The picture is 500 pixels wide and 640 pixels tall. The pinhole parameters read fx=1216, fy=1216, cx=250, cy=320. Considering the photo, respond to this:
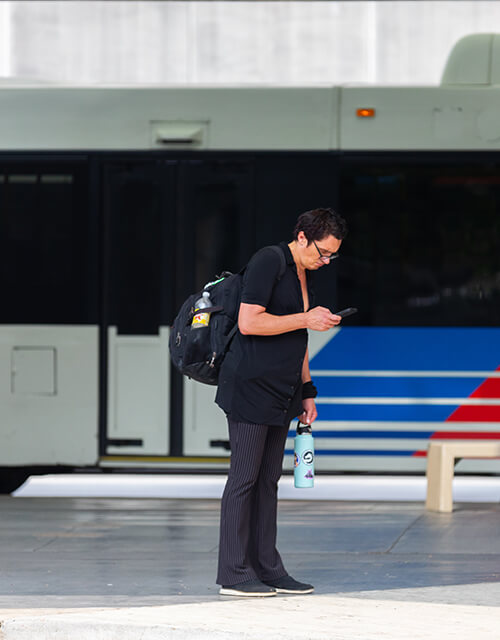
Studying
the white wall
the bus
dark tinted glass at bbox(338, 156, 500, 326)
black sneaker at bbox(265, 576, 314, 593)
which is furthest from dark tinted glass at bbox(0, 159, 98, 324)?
the white wall

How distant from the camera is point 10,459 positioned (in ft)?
32.1

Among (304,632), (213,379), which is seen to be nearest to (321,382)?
(213,379)

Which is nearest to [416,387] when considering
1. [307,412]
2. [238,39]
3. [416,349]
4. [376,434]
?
[416,349]

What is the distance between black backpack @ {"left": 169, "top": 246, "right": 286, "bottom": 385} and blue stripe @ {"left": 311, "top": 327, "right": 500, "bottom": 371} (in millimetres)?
3571

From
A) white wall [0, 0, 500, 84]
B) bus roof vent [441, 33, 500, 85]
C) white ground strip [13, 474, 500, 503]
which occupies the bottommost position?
white ground strip [13, 474, 500, 503]

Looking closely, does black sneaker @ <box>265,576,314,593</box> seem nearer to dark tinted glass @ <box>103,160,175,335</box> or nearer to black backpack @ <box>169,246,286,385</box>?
black backpack @ <box>169,246,286,385</box>

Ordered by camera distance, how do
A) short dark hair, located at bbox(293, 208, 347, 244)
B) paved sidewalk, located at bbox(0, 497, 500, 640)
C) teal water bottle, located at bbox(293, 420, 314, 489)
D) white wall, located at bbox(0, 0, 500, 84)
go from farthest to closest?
white wall, located at bbox(0, 0, 500, 84), teal water bottle, located at bbox(293, 420, 314, 489), short dark hair, located at bbox(293, 208, 347, 244), paved sidewalk, located at bbox(0, 497, 500, 640)

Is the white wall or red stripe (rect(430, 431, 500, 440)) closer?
red stripe (rect(430, 431, 500, 440))

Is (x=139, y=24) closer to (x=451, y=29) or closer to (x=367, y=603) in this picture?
(x=451, y=29)

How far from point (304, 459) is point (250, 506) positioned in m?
0.36

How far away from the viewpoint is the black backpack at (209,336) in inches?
234

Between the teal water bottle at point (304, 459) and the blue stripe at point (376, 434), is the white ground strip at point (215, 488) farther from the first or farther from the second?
the teal water bottle at point (304, 459)

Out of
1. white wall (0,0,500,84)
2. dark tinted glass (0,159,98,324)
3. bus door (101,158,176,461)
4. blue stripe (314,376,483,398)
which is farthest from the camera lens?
white wall (0,0,500,84)

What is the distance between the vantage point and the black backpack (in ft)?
19.5
